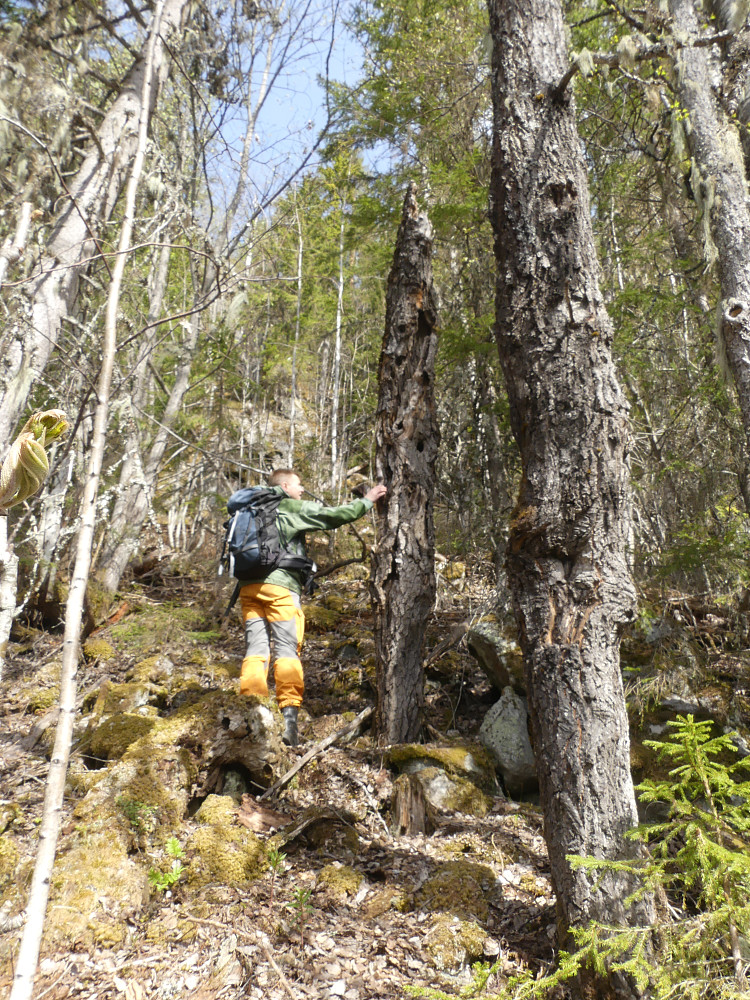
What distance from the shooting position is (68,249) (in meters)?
4.51

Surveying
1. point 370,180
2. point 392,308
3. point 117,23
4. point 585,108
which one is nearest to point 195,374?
point 370,180

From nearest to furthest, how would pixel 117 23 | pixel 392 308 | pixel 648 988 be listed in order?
pixel 648 988
pixel 392 308
pixel 117 23

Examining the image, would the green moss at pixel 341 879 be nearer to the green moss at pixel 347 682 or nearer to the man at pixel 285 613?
the man at pixel 285 613

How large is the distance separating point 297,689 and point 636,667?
9.47ft

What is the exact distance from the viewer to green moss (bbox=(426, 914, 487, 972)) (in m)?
2.66

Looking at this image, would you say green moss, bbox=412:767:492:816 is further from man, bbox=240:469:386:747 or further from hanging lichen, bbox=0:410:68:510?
hanging lichen, bbox=0:410:68:510

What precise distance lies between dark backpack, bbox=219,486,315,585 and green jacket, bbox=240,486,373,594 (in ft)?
0.17

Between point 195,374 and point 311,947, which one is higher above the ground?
point 195,374

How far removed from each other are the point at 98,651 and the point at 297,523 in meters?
2.94

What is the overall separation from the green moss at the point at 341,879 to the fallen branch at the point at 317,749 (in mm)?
763

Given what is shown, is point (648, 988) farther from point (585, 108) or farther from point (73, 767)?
point (585, 108)

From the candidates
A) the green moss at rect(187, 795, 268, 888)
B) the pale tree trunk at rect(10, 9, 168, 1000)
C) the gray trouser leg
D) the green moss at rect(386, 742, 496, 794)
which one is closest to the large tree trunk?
the green moss at rect(386, 742, 496, 794)

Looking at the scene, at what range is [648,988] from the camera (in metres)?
2.11

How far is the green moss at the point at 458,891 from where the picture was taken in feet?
9.73
